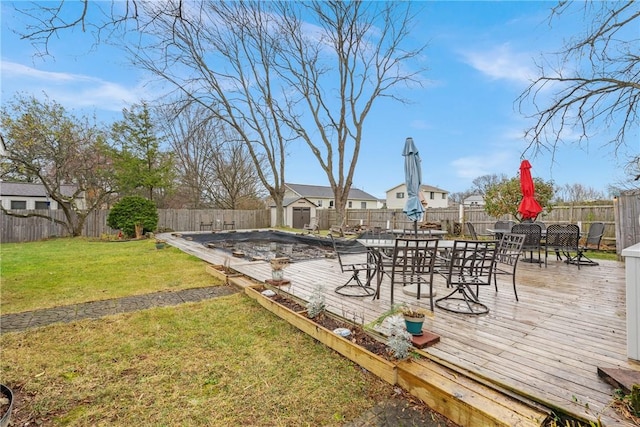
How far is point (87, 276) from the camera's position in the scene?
563 centimetres

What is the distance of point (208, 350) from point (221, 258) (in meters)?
4.49

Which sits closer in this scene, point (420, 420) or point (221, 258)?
point (420, 420)

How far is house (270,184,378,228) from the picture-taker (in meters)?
23.7

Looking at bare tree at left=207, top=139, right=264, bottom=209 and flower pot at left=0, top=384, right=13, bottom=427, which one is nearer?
flower pot at left=0, top=384, right=13, bottom=427

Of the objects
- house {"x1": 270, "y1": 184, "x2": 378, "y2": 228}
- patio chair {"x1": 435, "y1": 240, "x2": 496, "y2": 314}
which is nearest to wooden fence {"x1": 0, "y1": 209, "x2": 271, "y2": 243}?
house {"x1": 270, "y1": 184, "x2": 378, "y2": 228}

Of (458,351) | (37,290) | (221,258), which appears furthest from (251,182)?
(458,351)

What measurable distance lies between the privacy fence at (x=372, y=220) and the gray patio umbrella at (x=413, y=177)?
5.60 m

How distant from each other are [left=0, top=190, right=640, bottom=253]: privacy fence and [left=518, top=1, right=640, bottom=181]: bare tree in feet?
5.79

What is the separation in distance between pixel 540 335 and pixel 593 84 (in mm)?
7760

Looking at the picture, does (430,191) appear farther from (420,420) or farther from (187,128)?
(420,420)

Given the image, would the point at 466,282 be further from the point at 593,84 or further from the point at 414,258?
the point at 593,84

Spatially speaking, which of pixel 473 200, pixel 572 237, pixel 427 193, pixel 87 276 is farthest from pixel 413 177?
pixel 473 200

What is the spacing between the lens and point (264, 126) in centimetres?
1903

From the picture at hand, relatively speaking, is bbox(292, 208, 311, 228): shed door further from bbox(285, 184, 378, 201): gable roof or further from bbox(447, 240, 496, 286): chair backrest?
bbox(447, 240, 496, 286): chair backrest
